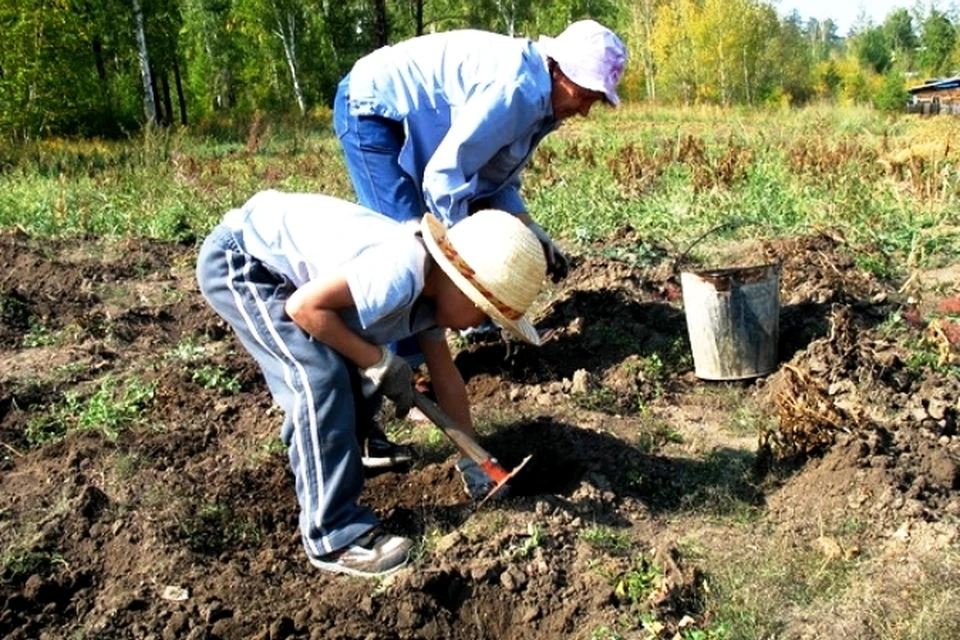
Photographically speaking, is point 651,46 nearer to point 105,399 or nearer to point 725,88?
point 725,88

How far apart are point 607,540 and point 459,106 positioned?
5.54ft

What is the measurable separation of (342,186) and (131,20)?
60.9 ft

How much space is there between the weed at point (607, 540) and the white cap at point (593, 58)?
146 centimetres

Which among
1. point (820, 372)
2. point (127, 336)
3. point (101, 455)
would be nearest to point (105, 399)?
point (101, 455)

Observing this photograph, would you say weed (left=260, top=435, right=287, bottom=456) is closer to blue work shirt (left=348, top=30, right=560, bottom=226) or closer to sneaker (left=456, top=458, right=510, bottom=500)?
sneaker (left=456, top=458, right=510, bottom=500)

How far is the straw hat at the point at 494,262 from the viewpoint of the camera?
264 centimetres

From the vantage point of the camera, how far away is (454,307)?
9.25ft

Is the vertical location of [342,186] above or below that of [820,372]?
above

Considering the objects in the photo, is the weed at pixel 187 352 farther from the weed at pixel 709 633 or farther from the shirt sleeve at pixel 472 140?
the weed at pixel 709 633

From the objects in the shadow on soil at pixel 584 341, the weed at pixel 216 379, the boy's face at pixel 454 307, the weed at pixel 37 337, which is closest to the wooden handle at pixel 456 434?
the boy's face at pixel 454 307

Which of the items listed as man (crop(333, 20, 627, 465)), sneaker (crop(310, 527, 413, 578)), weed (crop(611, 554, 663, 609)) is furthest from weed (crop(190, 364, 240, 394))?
weed (crop(611, 554, 663, 609))

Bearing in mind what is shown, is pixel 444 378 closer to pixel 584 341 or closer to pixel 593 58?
pixel 593 58

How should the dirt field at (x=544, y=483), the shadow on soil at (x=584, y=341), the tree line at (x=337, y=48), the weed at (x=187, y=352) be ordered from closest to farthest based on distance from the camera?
the dirt field at (x=544, y=483), the shadow on soil at (x=584, y=341), the weed at (x=187, y=352), the tree line at (x=337, y=48)

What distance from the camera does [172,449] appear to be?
3.75 metres
